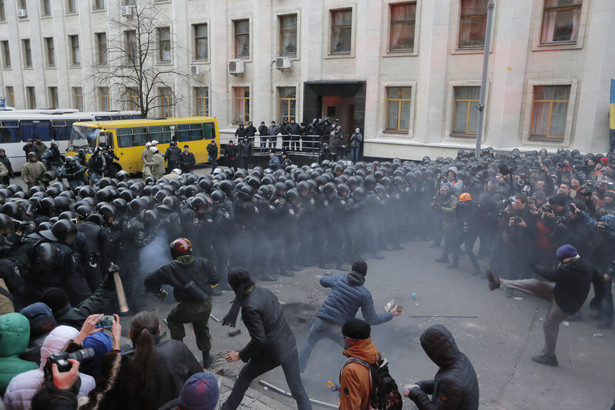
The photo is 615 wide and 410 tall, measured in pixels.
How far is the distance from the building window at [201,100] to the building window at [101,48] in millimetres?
8468

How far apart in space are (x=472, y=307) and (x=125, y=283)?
558 cm

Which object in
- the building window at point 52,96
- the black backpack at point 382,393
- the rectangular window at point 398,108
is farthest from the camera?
the building window at point 52,96

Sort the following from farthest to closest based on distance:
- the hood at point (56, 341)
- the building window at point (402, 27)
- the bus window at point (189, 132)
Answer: the bus window at point (189, 132) → the building window at point (402, 27) → the hood at point (56, 341)

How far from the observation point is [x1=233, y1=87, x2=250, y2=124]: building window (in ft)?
92.4

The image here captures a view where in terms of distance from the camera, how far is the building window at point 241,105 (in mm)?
28169

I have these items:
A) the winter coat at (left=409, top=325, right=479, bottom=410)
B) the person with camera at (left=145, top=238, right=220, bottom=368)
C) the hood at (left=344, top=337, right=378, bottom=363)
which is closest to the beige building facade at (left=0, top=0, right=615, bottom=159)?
the person with camera at (left=145, top=238, right=220, bottom=368)

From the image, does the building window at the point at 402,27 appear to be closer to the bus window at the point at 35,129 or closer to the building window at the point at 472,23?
the building window at the point at 472,23

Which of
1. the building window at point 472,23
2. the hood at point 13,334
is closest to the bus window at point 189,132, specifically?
the building window at point 472,23

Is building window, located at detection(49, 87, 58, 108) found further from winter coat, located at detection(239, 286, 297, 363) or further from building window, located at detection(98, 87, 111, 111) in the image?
winter coat, located at detection(239, 286, 297, 363)

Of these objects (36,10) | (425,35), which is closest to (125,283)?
(425,35)

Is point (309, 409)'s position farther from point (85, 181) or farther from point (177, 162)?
point (177, 162)

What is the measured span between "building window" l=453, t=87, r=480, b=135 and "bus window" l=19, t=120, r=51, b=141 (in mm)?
18797

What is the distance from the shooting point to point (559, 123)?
65.4 feet

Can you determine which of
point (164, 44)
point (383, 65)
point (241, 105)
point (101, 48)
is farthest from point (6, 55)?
point (383, 65)
